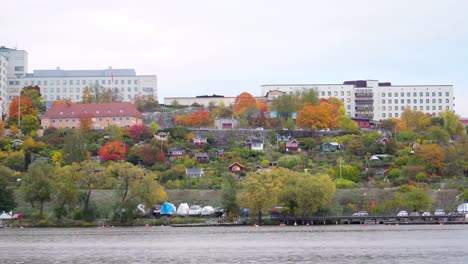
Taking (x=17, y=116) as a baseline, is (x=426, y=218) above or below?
below

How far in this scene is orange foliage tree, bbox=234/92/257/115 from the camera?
186 m

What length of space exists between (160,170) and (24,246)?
57.6 m

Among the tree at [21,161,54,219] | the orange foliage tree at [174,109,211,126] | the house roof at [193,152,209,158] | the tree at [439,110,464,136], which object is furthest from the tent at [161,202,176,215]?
the tree at [439,110,464,136]

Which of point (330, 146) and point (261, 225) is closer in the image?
point (261, 225)

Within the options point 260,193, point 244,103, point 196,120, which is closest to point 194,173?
point 260,193

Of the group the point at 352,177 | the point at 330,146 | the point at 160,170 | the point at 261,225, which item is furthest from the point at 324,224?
the point at 330,146

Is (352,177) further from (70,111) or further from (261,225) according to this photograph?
(70,111)

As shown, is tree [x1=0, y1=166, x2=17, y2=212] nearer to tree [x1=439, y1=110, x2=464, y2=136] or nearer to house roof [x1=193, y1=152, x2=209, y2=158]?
house roof [x1=193, y1=152, x2=209, y2=158]

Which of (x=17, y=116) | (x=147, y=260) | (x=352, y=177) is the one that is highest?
(x=17, y=116)

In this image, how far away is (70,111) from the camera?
16825 cm

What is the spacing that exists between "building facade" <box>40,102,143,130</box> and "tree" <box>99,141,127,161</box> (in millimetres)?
23404

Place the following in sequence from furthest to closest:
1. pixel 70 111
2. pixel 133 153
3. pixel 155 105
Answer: pixel 155 105 → pixel 70 111 → pixel 133 153

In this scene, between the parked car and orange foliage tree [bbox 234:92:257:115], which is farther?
orange foliage tree [bbox 234:92:257:115]

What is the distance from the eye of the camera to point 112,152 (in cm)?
13888
